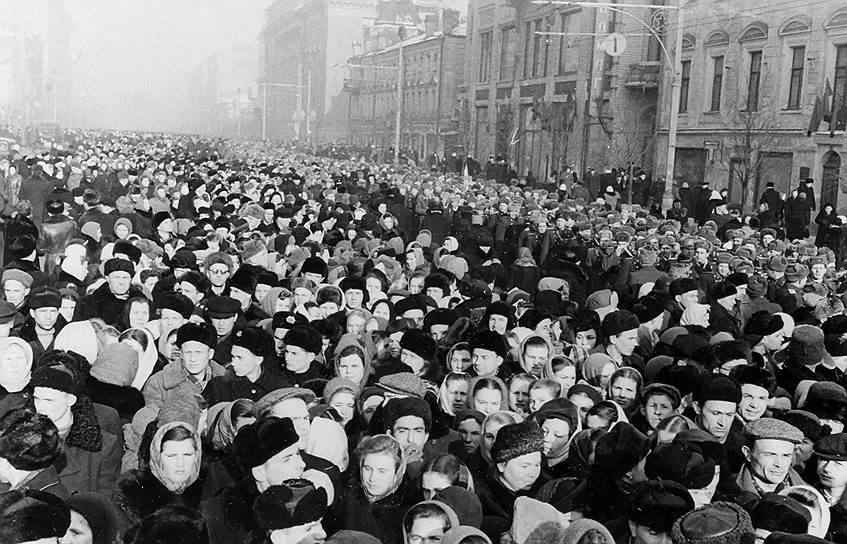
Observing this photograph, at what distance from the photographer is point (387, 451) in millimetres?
4746

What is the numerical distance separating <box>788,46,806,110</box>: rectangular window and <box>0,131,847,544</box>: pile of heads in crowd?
15.6 metres

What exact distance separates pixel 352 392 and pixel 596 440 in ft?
5.16

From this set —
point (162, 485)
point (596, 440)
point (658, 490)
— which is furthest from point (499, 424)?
point (162, 485)

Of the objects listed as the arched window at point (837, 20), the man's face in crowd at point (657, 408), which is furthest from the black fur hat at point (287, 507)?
the arched window at point (837, 20)

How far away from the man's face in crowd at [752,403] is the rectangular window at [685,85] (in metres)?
26.6

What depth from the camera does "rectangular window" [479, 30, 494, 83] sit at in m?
49.5

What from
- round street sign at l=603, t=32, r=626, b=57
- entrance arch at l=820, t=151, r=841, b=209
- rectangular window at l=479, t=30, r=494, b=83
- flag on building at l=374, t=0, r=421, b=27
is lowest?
entrance arch at l=820, t=151, r=841, b=209

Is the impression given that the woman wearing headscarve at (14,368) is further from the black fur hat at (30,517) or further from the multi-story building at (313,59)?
the multi-story building at (313,59)

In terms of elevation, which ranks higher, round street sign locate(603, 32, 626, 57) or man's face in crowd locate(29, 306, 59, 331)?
round street sign locate(603, 32, 626, 57)

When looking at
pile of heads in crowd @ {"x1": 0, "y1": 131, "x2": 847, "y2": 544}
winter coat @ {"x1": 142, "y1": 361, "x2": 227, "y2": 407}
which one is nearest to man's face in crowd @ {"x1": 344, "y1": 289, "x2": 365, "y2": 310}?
pile of heads in crowd @ {"x1": 0, "y1": 131, "x2": 847, "y2": 544}

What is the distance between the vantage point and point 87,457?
5.21 meters

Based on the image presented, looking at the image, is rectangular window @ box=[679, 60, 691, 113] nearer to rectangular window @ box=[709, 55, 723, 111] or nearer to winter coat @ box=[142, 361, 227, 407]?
rectangular window @ box=[709, 55, 723, 111]

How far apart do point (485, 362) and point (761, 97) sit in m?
22.8

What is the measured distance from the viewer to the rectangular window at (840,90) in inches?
961
